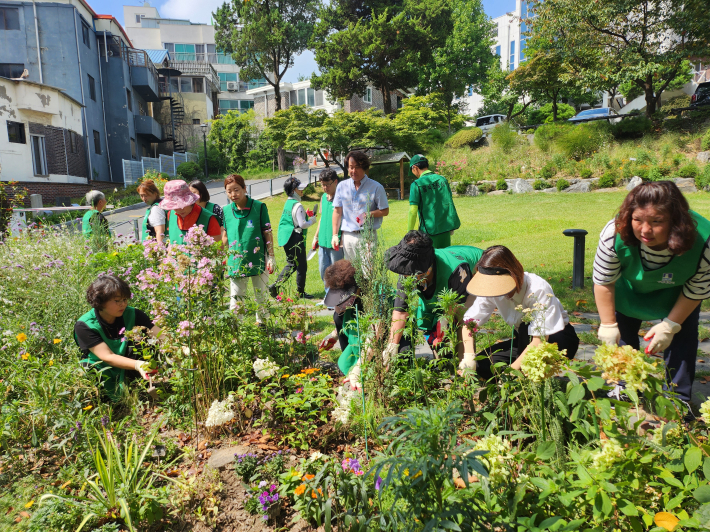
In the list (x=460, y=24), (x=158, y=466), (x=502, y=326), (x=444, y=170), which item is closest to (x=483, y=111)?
(x=460, y=24)

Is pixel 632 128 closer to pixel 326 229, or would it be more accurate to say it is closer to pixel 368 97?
pixel 326 229

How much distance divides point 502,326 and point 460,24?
1313 inches

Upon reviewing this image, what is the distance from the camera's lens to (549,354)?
1.62 m

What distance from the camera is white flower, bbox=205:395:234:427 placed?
2.74 metres

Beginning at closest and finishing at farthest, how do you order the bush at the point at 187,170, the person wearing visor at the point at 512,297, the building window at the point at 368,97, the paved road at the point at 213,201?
the person wearing visor at the point at 512,297, the paved road at the point at 213,201, the bush at the point at 187,170, the building window at the point at 368,97

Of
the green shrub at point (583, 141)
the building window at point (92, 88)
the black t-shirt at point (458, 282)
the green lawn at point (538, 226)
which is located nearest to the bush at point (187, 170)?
the building window at point (92, 88)

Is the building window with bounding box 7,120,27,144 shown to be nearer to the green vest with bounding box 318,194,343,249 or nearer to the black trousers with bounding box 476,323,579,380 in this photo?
the green vest with bounding box 318,194,343,249

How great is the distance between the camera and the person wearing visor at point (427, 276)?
2.85 meters

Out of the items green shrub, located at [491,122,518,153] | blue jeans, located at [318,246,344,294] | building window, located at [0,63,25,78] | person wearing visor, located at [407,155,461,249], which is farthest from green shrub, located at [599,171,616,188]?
building window, located at [0,63,25,78]

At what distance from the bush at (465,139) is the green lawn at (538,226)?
23.1ft

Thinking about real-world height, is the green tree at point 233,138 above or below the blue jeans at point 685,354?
above

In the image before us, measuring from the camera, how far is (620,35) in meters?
17.7

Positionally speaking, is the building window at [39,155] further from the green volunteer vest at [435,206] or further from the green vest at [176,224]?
the green volunteer vest at [435,206]

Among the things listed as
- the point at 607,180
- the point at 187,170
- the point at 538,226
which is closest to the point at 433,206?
the point at 538,226
